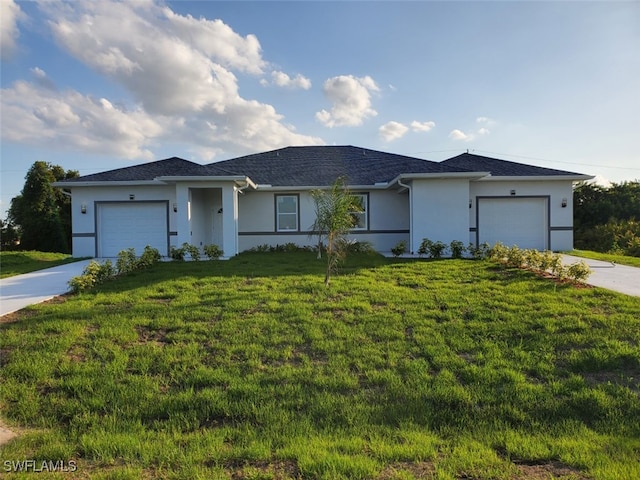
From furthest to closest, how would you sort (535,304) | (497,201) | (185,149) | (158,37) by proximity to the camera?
(185,149) → (497,201) → (158,37) → (535,304)

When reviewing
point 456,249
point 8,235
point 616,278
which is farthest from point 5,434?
point 8,235

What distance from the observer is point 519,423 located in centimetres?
303

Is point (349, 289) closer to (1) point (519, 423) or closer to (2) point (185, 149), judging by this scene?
(1) point (519, 423)

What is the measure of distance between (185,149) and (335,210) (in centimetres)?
1455

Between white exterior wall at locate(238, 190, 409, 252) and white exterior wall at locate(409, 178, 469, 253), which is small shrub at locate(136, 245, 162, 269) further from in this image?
white exterior wall at locate(409, 178, 469, 253)

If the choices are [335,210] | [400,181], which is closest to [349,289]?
[335,210]

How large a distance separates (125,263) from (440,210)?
409 inches

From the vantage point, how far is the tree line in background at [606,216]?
1938cm

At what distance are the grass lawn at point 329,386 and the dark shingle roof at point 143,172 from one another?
8782mm

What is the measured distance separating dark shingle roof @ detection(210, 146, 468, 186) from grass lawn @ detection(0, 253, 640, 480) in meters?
9.95

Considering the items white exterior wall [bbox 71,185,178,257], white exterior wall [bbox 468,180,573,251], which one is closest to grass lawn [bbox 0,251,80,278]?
white exterior wall [bbox 71,185,178,257]

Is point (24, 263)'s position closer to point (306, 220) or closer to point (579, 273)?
point (306, 220)

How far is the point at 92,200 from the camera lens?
47.4ft

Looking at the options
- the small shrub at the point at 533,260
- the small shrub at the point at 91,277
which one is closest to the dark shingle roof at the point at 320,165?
the small shrub at the point at 533,260
